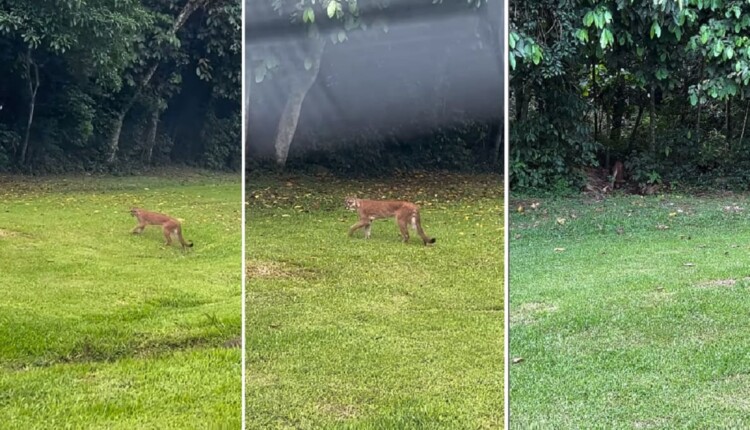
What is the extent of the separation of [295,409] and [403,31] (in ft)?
3.60

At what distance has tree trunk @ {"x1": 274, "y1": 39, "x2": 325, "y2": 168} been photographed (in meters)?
1.84

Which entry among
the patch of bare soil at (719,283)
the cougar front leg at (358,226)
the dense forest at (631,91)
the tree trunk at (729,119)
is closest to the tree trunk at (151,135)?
the cougar front leg at (358,226)

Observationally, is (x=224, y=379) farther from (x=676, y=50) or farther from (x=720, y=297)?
(x=676, y=50)

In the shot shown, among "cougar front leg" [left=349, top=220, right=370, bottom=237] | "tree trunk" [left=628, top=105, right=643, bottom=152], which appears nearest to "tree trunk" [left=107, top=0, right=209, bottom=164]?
"cougar front leg" [left=349, top=220, right=370, bottom=237]

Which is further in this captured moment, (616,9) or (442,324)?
(616,9)

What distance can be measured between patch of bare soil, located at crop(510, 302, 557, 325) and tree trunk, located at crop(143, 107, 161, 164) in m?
1.45

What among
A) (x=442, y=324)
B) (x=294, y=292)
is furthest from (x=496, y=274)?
(x=294, y=292)

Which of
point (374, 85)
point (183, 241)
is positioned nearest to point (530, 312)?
point (374, 85)

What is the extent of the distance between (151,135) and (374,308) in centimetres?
87

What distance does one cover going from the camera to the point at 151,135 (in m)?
2.05

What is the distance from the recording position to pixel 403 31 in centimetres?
178

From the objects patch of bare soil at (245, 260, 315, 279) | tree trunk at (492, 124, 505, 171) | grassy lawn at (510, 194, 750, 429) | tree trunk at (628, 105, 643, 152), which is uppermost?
tree trunk at (492, 124, 505, 171)

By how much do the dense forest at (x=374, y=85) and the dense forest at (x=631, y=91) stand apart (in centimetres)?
75

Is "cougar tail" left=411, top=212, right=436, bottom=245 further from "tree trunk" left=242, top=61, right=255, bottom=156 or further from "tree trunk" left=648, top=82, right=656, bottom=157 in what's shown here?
"tree trunk" left=648, top=82, right=656, bottom=157
